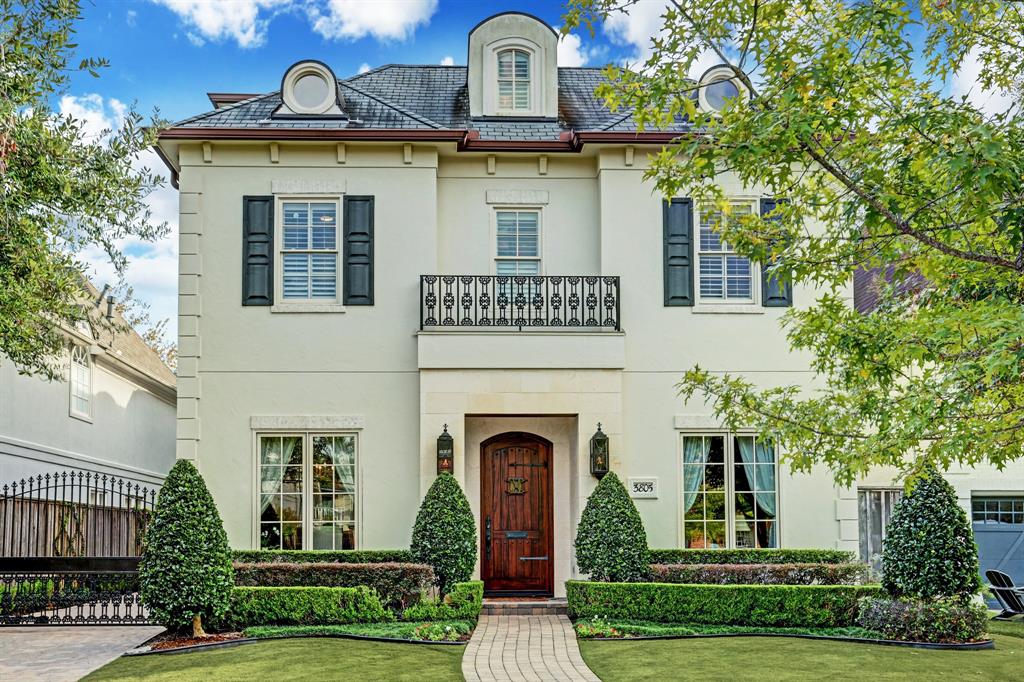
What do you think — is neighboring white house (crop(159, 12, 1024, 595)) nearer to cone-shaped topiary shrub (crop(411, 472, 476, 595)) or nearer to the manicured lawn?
cone-shaped topiary shrub (crop(411, 472, 476, 595))

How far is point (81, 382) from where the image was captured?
23.0m

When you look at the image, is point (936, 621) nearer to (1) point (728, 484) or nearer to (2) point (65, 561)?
(1) point (728, 484)

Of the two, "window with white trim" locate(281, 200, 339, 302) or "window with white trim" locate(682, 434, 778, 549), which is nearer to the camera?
"window with white trim" locate(682, 434, 778, 549)

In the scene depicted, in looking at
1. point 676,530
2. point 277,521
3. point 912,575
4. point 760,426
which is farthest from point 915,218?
point 277,521

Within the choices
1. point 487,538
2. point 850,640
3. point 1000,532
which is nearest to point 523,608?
point 487,538

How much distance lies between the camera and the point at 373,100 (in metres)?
17.9

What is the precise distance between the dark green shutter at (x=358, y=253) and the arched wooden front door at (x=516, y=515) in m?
3.00

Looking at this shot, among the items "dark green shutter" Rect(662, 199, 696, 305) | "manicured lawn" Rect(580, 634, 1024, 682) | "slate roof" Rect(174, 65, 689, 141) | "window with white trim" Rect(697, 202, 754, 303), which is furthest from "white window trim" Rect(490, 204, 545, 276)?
"manicured lawn" Rect(580, 634, 1024, 682)

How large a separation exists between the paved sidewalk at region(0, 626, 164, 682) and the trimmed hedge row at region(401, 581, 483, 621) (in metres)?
3.30

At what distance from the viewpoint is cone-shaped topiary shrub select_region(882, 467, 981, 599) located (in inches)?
528

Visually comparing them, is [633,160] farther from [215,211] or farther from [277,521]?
[277,521]

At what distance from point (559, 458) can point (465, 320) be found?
261cm

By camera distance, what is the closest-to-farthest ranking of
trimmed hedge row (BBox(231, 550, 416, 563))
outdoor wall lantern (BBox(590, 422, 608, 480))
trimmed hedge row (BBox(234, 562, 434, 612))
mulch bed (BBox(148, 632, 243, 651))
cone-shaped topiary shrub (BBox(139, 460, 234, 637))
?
mulch bed (BBox(148, 632, 243, 651)) → cone-shaped topiary shrub (BBox(139, 460, 234, 637)) → trimmed hedge row (BBox(234, 562, 434, 612)) → trimmed hedge row (BBox(231, 550, 416, 563)) → outdoor wall lantern (BBox(590, 422, 608, 480))

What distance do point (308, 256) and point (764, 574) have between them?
8.15 m
